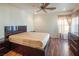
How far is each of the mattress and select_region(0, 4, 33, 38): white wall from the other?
0.49 feet

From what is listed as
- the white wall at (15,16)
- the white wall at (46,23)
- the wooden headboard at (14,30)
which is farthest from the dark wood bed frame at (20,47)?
the white wall at (46,23)

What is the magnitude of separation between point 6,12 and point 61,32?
1.25 meters

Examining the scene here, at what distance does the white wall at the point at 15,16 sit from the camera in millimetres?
1617

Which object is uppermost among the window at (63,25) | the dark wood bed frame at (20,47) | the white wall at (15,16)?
the white wall at (15,16)

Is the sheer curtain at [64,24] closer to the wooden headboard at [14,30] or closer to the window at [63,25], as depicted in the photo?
the window at [63,25]

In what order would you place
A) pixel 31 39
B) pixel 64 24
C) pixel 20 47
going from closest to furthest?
pixel 64 24 < pixel 20 47 < pixel 31 39

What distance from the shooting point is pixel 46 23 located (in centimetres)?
163

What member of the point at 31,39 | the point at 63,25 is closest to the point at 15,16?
the point at 31,39

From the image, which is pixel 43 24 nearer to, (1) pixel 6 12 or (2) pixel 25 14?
(2) pixel 25 14

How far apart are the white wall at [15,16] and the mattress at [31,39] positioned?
150mm

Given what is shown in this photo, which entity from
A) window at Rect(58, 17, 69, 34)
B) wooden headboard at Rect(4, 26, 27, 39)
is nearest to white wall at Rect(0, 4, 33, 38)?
wooden headboard at Rect(4, 26, 27, 39)

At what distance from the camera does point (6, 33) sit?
1.90 metres

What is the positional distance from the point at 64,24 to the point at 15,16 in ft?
3.29

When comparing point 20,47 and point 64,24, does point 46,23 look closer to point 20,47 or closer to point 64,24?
point 64,24
